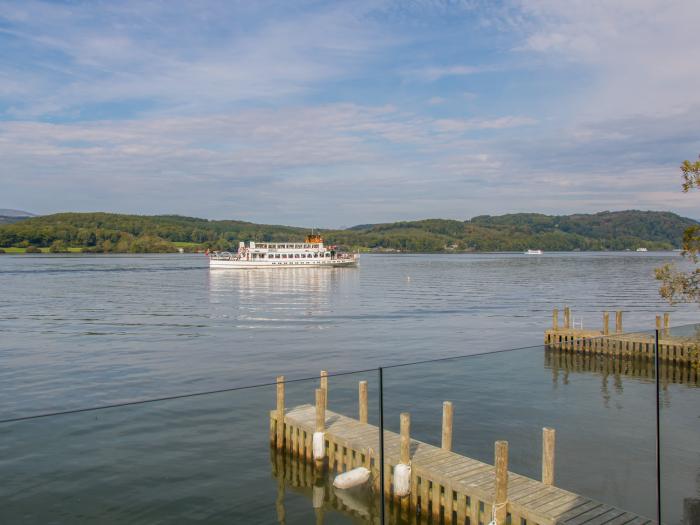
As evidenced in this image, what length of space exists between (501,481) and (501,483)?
0.12ft

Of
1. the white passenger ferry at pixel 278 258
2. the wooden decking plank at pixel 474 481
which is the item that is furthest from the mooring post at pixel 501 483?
the white passenger ferry at pixel 278 258

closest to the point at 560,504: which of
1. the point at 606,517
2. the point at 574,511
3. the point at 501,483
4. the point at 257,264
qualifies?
the point at 574,511

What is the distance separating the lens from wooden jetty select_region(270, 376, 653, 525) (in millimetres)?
9680

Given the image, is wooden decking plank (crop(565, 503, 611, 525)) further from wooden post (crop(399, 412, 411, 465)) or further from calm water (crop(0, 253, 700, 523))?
wooden post (crop(399, 412, 411, 465))

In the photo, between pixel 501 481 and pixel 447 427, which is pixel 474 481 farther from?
pixel 447 427

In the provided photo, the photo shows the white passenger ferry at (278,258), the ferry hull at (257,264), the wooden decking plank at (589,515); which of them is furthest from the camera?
the white passenger ferry at (278,258)

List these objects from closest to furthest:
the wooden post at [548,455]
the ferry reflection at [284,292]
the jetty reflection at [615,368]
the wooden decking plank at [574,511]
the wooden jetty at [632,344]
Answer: the wooden decking plank at [574,511], the wooden post at [548,455], the jetty reflection at [615,368], the wooden jetty at [632,344], the ferry reflection at [284,292]

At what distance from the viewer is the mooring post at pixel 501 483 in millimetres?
9656

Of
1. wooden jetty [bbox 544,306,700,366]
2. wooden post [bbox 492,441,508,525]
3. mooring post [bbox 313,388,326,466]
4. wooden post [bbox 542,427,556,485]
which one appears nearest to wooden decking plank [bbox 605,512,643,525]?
wooden post [bbox 542,427,556,485]

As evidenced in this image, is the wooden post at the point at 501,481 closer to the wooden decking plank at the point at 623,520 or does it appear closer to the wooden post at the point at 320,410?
the wooden decking plank at the point at 623,520

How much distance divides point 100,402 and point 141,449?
5.34 metres

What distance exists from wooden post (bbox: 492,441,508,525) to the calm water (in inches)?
145

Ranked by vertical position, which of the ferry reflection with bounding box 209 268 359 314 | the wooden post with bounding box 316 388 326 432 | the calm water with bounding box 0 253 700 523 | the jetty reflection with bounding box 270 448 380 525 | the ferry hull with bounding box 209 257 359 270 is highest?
the ferry hull with bounding box 209 257 359 270

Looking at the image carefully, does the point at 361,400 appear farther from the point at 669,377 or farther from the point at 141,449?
the point at 669,377
